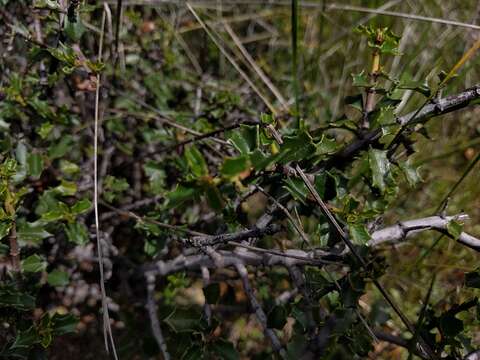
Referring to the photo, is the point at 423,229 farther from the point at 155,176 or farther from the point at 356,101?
the point at 155,176

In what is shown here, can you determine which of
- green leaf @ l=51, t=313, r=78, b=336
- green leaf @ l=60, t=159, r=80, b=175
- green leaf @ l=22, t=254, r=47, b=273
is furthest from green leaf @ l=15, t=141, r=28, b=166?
green leaf @ l=51, t=313, r=78, b=336

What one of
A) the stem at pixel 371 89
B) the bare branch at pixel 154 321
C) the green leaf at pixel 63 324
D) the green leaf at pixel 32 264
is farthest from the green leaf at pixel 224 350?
the stem at pixel 371 89

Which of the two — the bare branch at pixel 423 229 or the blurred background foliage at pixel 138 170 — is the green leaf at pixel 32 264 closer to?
the blurred background foliage at pixel 138 170

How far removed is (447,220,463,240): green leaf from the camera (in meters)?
0.83

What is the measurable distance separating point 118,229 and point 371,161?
2.80ft

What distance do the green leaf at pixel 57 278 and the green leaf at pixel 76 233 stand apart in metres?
0.11

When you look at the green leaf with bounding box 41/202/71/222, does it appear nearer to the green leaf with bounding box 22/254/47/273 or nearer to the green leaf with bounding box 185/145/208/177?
the green leaf with bounding box 22/254/47/273

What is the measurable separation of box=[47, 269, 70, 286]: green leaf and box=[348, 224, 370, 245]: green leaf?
67 cm

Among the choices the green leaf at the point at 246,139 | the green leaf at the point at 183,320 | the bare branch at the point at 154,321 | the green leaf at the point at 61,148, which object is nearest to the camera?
the green leaf at the point at 246,139

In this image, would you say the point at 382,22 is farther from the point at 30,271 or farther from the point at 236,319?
the point at 30,271

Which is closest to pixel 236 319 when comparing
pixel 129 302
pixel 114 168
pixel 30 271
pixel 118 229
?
pixel 129 302

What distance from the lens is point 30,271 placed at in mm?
986

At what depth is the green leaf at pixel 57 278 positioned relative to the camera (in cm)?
110

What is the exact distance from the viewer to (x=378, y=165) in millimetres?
888
